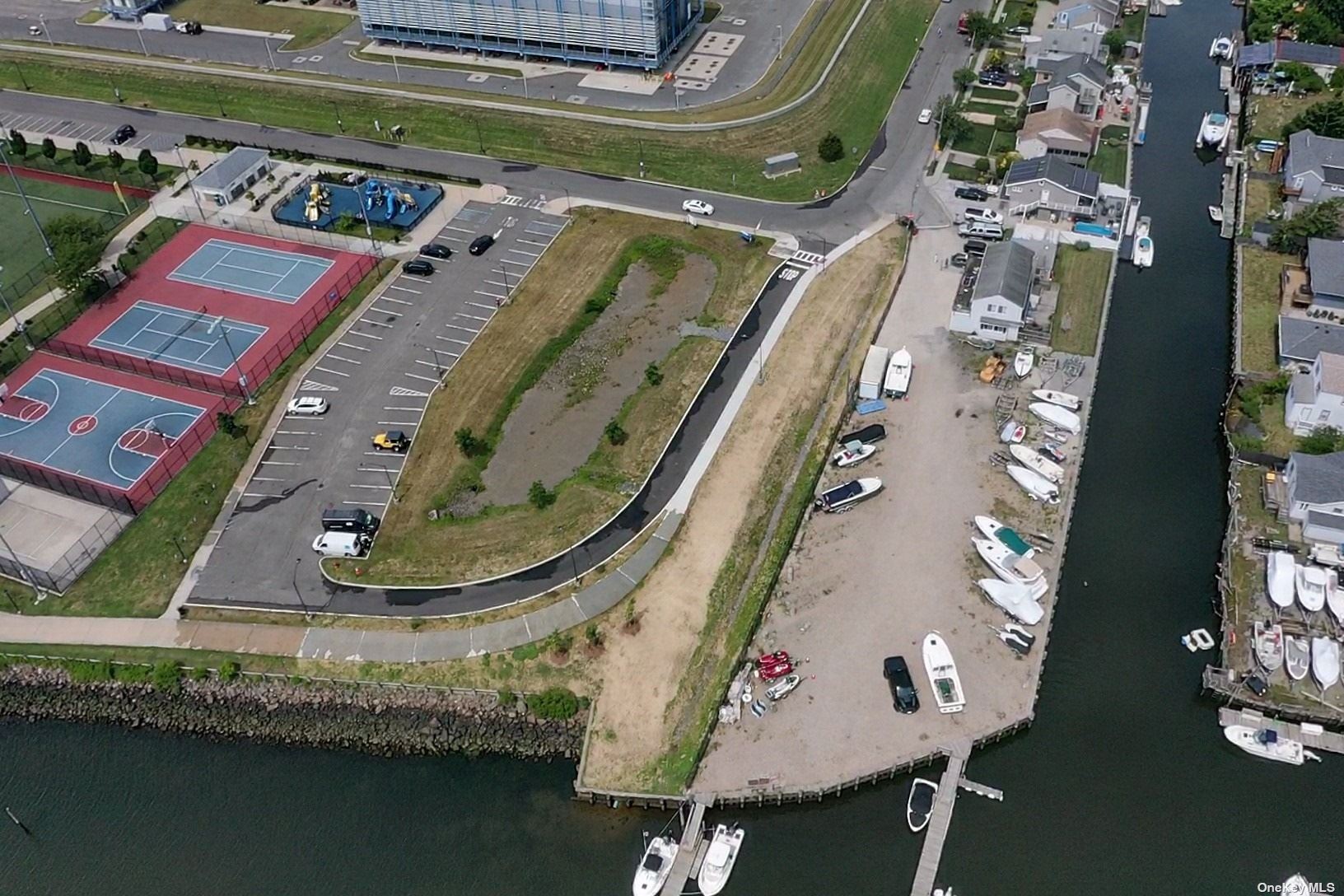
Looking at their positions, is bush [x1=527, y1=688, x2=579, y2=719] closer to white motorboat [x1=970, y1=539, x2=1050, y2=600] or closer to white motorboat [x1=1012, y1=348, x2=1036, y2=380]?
white motorboat [x1=970, y1=539, x2=1050, y2=600]

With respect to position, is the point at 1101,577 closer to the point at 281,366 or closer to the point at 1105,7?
the point at 281,366

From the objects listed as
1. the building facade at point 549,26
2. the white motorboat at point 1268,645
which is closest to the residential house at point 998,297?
the white motorboat at point 1268,645

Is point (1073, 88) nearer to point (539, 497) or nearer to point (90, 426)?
point (539, 497)

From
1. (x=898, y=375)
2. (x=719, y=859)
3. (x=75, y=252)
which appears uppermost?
(x=75, y=252)

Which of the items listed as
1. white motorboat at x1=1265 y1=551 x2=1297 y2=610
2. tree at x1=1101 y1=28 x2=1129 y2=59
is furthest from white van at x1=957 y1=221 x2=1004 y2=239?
tree at x1=1101 y1=28 x2=1129 y2=59

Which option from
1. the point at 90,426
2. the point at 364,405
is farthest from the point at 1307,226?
the point at 90,426

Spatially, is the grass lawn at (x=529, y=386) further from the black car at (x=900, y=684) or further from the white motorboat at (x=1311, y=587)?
the white motorboat at (x=1311, y=587)
